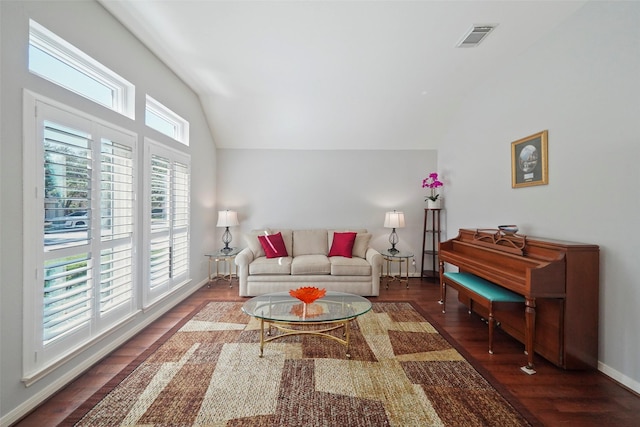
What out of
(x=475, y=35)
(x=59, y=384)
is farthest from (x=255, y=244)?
(x=475, y=35)

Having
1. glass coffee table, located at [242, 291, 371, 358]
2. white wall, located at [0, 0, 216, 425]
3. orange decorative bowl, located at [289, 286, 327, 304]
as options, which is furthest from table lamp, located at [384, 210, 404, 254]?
white wall, located at [0, 0, 216, 425]

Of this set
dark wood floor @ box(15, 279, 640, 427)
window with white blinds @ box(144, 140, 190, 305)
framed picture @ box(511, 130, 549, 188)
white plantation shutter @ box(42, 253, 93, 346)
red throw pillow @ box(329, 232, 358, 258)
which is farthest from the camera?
red throw pillow @ box(329, 232, 358, 258)

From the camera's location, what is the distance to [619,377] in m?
1.97

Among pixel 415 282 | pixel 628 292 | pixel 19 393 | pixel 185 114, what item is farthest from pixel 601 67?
pixel 19 393

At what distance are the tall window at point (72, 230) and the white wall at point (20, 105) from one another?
61mm

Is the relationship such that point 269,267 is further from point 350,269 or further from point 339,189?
point 339,189

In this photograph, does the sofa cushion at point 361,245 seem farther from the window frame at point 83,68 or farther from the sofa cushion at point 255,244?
the window frame at point 83,68

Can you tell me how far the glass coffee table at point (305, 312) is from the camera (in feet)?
7.34

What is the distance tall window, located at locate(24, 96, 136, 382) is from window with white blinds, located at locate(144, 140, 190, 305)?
0.40m

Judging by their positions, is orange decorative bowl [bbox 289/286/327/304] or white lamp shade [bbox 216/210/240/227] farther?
white lamp shade [bbox 216/210/240/227]

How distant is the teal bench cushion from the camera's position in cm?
238

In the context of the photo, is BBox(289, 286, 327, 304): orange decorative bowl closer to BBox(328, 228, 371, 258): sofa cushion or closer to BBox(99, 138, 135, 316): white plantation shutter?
BBox(99, 138, 135, 316): white plantation shutter

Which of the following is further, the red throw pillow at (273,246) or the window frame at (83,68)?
the red throw pillow at (273,246)

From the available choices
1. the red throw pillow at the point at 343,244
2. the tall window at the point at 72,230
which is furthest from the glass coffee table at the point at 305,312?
the red throw pillow at the point at 343,244
